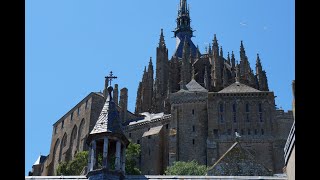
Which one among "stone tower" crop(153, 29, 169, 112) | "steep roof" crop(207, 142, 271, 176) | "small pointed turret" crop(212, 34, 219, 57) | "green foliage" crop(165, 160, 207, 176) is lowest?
"green foliage" crop(165, 160, 207, 176)

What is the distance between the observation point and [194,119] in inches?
2849

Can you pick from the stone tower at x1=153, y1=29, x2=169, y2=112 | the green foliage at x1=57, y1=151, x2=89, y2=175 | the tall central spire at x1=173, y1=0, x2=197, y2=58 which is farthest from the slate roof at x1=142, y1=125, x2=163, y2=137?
the tall central spire at x1=173, y1=0, x2=197, y2=58

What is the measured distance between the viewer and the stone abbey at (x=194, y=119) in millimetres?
69812

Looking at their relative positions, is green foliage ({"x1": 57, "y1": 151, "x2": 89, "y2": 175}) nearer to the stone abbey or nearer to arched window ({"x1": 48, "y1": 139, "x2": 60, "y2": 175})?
the stone abbey

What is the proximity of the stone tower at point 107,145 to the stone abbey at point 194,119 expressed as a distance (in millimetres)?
44861

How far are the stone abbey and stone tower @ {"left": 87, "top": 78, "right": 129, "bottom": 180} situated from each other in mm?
44861

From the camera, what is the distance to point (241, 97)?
71.7 meters

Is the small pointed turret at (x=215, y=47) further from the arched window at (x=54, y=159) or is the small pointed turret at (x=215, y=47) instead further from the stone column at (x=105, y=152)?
the stone column at (x=105, y=152)

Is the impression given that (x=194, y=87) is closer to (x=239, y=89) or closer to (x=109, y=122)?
(x=239, y=89)

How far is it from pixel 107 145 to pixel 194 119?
51.6m

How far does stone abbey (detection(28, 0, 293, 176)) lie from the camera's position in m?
69.8

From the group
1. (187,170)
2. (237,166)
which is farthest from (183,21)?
(237,166)
